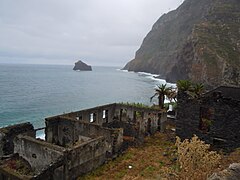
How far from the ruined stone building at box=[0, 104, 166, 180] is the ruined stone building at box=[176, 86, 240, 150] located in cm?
516

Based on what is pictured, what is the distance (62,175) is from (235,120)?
1538cm

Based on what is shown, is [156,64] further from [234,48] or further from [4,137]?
[4,137]

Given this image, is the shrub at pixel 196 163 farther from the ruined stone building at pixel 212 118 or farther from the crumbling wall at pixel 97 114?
the crumbling wall at pixel 97 114

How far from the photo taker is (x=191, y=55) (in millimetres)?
107250

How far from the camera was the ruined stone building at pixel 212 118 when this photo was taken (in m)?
22.6

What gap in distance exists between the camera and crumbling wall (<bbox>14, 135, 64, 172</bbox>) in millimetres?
18805

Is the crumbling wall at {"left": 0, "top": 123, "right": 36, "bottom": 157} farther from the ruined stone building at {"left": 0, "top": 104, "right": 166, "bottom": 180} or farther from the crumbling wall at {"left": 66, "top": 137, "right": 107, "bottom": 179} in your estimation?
the crumbling wall at {"left": 66, "top": 137, "right": 107, "bottom": 179}

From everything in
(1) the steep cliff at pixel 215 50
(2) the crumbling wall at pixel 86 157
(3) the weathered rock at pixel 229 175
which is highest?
(1) the steep cliff at pixel 215 50

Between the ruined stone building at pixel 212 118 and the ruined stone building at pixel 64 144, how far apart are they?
5.16 metres

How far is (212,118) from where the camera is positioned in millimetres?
23531

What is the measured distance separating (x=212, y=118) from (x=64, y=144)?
48.0ft

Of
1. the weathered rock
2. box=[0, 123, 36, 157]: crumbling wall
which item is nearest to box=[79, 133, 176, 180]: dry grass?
box=[0, 123, 36, 157]: crumbling wall

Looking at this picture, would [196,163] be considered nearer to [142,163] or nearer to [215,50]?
[142,163]

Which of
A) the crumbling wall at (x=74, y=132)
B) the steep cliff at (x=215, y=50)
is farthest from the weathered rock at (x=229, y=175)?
the steep cliff at (x=215, y=50)
